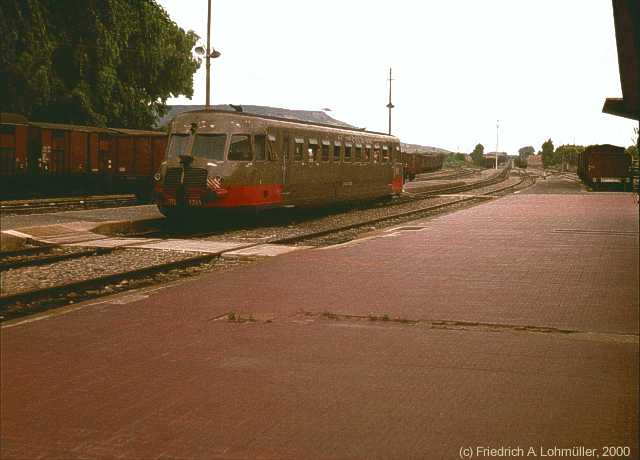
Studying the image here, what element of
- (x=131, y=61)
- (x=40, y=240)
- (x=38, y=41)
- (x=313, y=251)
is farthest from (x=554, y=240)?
(x=131, y=61)

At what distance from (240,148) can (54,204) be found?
1090 centimetres

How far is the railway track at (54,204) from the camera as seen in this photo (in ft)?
82.1

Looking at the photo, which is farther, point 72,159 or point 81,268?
point 72,159

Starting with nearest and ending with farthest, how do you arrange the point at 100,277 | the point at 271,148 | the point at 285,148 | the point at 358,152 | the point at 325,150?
Answer: 1. the point at 100,277
2. the point at 271,148
3. the point at 285,148
4. the point at 325,150
5. the point at 358,152

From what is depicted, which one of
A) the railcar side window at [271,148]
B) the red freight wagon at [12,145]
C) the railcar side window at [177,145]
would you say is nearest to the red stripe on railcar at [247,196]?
the railcar side window at [271,148]

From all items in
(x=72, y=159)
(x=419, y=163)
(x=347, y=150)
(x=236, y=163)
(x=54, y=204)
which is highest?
(x=419, y=163)

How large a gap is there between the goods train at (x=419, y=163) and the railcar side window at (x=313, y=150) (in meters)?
35.1

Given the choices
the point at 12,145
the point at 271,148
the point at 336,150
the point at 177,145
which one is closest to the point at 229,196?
the point at 271,148

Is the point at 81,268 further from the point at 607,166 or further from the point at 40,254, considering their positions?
the point at 607,166

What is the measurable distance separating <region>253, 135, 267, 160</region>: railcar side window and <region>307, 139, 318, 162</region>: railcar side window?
9.47 feet

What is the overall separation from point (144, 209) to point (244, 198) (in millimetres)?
7224

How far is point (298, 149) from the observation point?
2273 cm

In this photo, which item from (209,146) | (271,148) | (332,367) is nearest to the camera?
(332,367)

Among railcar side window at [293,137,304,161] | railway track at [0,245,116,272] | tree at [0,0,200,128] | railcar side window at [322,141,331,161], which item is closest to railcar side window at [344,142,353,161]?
railcar side window at [322,141,331,161]
